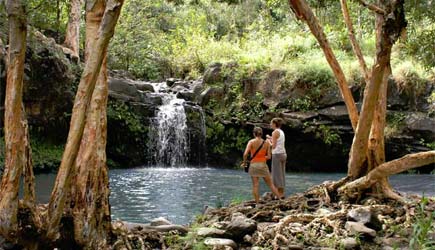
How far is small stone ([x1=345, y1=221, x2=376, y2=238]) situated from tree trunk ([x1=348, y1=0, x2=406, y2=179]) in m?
2.22

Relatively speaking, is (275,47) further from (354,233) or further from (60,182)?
(60,182)

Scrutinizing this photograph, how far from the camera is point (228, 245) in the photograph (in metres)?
6.19

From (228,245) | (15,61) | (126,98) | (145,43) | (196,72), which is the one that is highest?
(145,43)

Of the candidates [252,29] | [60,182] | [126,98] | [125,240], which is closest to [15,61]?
[60,182]

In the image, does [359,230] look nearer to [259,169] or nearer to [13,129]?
[259,169]

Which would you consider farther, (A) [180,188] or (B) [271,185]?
(A) [180,188]

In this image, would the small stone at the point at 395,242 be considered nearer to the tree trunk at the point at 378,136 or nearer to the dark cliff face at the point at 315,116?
the tree trunk at the point at 378,136

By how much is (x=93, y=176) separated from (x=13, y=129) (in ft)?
3.19

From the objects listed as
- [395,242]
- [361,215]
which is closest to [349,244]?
[395,242]

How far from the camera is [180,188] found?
571 inches

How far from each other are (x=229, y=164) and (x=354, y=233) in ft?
47.9

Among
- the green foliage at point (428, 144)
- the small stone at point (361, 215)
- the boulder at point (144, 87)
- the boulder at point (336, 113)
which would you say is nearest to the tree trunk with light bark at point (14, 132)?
the small stone at point (361, 215)

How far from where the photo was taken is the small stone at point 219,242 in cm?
609

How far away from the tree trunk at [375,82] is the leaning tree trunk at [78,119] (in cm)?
375
